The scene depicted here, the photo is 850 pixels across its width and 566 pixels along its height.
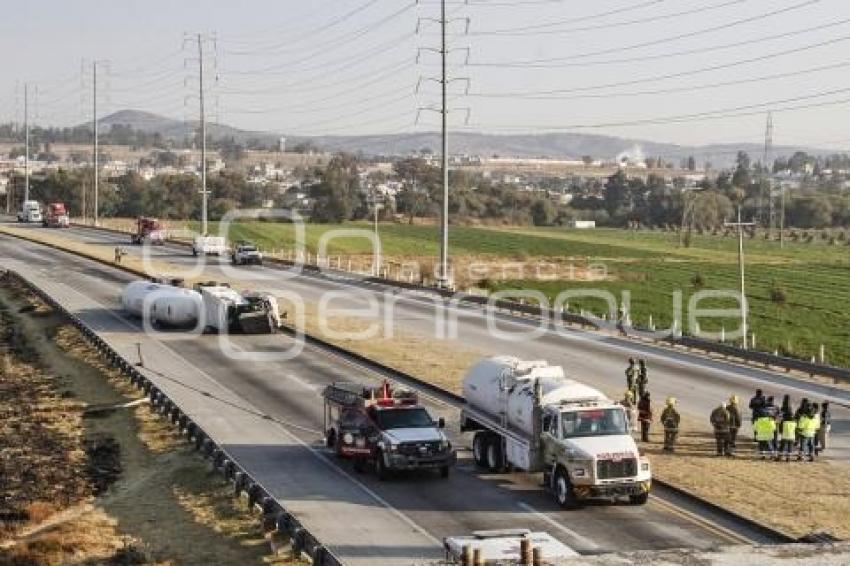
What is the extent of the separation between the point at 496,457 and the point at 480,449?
0.79 metres

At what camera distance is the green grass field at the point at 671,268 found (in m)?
73.8

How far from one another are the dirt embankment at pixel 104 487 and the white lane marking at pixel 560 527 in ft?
17.8

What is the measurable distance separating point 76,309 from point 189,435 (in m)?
33.7

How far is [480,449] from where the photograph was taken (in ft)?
98.3

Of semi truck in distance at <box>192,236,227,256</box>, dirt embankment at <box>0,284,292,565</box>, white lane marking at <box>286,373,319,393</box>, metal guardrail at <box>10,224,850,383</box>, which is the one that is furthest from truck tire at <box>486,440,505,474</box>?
semi truck in distance at <box>192,236,227,256</box>

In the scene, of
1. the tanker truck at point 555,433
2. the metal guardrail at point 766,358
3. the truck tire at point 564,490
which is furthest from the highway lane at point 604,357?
the truck tire at point 564,490

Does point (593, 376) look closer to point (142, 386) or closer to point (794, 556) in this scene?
point (142, 386)

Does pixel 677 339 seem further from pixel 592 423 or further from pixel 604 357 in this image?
pixel 592 423

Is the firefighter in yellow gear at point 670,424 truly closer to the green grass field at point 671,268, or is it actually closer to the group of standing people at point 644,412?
the group of standing people at point 644,412

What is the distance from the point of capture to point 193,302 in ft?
186

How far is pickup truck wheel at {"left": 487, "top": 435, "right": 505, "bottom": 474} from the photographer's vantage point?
95.8ft

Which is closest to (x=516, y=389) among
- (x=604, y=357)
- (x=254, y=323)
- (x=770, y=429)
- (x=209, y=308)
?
(x=770, y=429)

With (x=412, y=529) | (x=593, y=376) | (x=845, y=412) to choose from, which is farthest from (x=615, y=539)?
(x=593, y=376)

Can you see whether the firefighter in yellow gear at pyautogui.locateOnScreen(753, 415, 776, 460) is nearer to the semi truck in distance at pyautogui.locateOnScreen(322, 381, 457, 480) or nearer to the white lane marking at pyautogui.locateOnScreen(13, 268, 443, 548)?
the semi truck in distance at pyautogui.locateOnScreen(322, 381, 457, 480)
